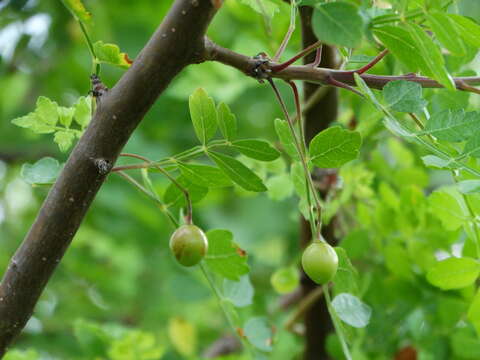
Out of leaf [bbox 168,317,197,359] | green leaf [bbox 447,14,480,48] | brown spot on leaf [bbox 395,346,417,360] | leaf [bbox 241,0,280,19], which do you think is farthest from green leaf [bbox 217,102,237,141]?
leaf [bbox 168,317,197,359]

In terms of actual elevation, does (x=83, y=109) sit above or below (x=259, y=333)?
above

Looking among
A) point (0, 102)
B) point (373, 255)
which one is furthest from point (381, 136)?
point (0, 102)

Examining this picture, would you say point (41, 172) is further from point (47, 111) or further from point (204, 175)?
point (204, 175)

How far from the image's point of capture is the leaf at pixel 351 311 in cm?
66

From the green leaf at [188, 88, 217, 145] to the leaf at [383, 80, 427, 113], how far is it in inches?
6.3

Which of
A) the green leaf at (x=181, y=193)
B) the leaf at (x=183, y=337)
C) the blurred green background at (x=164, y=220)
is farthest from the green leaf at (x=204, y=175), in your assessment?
the leaf at (x=183, y=337)

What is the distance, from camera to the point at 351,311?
664 mm

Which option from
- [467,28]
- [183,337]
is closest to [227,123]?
[467,28]

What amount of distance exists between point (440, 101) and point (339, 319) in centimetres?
28

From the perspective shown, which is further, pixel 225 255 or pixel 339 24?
pixel 225 255

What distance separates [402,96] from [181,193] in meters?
0.28

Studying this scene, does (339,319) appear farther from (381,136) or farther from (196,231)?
(381,136)

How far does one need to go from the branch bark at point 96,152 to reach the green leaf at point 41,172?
9cm

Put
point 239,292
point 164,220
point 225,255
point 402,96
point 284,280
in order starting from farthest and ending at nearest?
point 164,220
point 284,280
point 239,292
point 225,255
point 402,96
